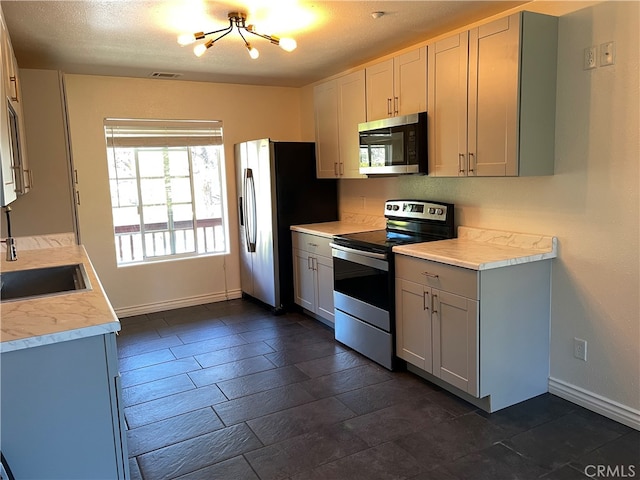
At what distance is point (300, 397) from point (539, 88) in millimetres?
2350

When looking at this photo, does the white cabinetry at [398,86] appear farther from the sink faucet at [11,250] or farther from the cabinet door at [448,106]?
the sink faucet at [11,250]

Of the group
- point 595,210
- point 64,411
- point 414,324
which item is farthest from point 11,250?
point 595,210

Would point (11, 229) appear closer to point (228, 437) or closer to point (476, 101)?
point (228, 437)

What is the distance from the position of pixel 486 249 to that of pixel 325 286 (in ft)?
5.42

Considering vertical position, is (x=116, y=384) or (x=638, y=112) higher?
(x=638, y=112)

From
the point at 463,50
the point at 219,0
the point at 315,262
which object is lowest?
the point at 315,262

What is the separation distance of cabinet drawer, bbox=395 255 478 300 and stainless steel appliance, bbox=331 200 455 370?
0.41ft

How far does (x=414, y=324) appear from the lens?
3160mm

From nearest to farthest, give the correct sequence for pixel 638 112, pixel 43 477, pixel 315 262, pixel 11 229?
pixel 43 477, pixel 638 112, pixel 11 229, pixel 315 262

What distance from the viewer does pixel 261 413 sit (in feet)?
9.39

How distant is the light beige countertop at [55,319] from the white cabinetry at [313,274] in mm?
2196

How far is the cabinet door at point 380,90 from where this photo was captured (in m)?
3.65

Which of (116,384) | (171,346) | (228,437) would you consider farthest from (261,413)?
(171,346)

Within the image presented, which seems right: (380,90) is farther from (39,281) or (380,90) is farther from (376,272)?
(39,281)
